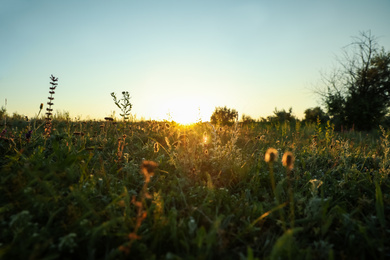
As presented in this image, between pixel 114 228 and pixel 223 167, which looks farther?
pixel 223 167

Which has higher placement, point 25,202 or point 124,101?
point 124,101

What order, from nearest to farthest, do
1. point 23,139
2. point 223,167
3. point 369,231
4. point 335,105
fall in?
point 369,231 → point 223,167 → point 23,139 → point 335,105

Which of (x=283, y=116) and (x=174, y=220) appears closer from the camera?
(x=174, y=220)

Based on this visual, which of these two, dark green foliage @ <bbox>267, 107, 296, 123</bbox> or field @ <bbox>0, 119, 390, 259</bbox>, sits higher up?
dark green foliage @ <bbox>267, 107, 296, 123</bbox>

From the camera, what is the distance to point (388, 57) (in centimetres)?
2053

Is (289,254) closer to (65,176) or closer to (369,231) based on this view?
(369,231)

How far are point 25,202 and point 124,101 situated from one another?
2207 mm

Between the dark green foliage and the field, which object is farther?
the dark green foliage

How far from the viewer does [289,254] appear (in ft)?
4.83

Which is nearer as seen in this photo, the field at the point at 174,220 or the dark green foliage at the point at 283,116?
the field at the point at 174,220

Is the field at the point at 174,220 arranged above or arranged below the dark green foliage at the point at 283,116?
below

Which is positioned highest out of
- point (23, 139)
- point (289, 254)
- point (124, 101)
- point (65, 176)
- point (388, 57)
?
point (388, 57)

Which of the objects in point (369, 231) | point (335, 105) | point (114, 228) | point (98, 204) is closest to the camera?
point (114, 228)

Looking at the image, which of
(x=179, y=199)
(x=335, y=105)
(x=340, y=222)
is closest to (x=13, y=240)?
(x=179, y=199)
